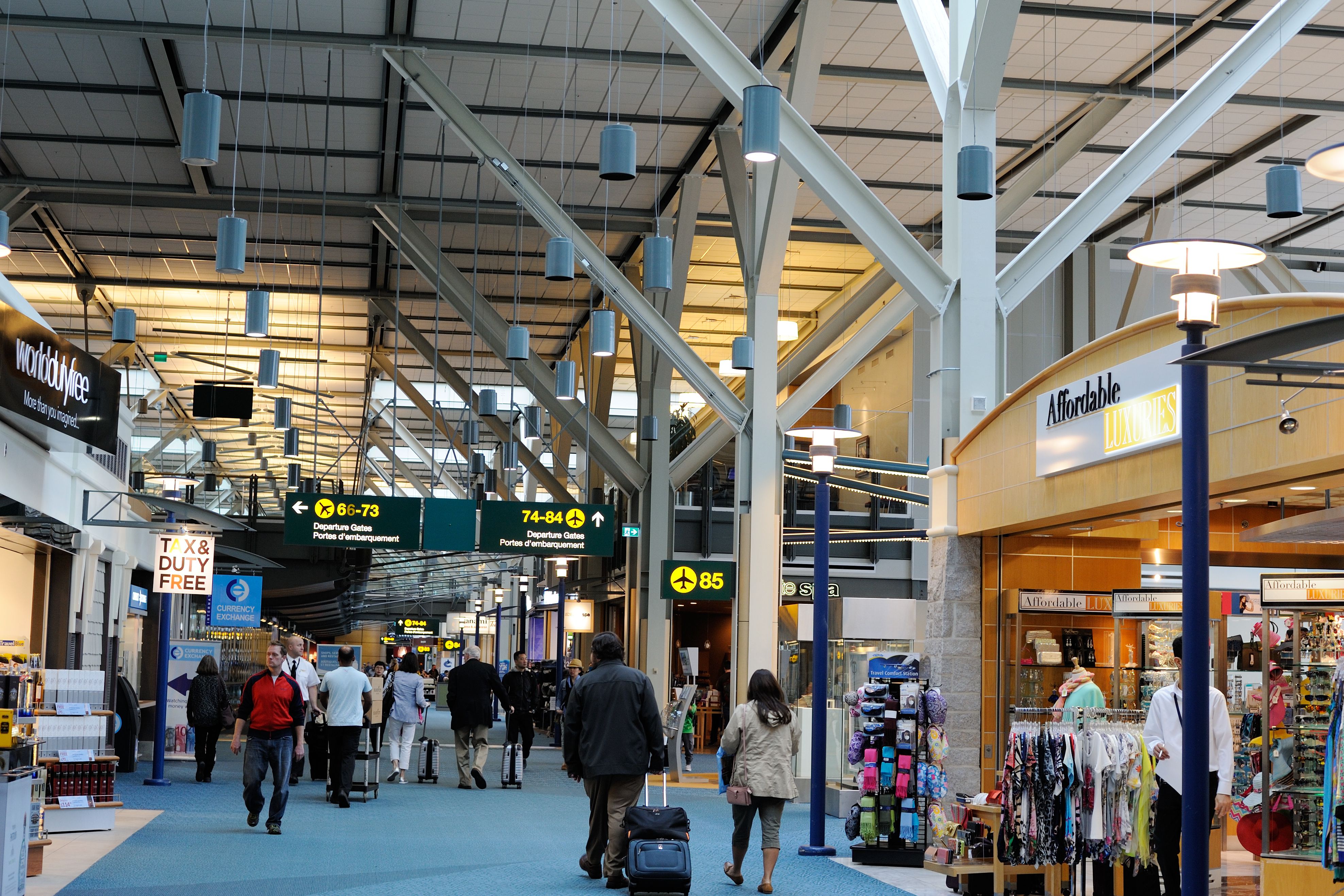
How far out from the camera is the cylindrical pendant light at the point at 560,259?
1405cm

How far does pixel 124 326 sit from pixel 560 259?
6.90 m

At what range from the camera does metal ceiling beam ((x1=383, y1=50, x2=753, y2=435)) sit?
1638 centimetres

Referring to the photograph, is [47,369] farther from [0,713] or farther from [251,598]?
[251,598]

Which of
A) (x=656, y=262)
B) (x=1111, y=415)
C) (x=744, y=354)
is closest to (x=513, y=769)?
(x=744, y=354)

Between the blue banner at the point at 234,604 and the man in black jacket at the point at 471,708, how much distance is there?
777 centimetres

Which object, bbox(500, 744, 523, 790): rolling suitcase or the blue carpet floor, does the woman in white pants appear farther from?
bbox(500, 744, 523, 790): rolling suitcase

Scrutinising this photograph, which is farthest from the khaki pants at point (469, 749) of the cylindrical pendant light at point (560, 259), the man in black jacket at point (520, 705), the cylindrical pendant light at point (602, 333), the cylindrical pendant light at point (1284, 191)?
the cylindrical pendant light at point (1284, 191)

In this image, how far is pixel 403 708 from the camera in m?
17.3

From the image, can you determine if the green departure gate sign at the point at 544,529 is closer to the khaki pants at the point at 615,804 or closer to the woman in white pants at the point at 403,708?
the woman in white pants at the point at 403,708

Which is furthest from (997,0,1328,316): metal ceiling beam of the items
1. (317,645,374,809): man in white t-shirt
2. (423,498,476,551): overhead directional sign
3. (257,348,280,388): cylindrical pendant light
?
(257,348,280,388): cylindrical pendant light

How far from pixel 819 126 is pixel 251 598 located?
12.6m

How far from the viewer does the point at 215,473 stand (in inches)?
1735

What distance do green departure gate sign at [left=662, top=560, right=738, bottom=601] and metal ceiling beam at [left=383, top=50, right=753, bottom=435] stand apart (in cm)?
246

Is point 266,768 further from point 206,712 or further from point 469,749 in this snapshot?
point 206,712
